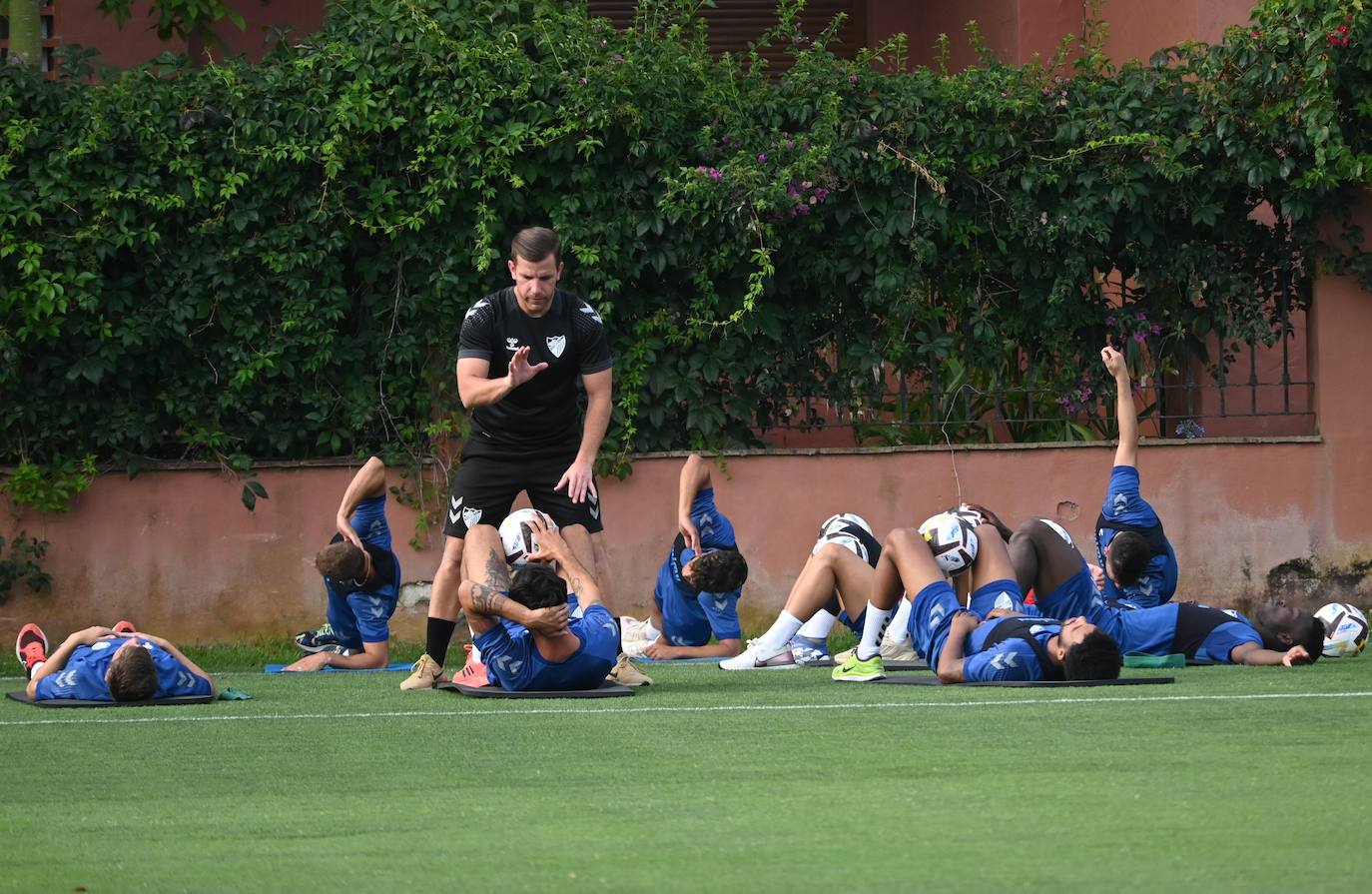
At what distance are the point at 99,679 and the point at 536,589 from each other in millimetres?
2261

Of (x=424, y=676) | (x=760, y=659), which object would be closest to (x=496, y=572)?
(x=424, y=676)

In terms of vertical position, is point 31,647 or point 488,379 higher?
point 488,379

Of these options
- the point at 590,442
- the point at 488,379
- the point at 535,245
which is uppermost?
the point at 535,245

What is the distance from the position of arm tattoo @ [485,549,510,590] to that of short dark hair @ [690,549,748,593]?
1.90 m

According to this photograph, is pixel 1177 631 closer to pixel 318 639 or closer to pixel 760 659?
pixel 760 659

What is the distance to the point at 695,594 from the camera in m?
10.7

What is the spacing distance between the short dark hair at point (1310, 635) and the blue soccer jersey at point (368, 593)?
A: 4929mm

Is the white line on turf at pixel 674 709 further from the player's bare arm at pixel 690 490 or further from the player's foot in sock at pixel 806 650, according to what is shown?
the player's bare arm at pixel 690 490

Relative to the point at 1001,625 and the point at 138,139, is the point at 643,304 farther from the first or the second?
the point at 1001,625

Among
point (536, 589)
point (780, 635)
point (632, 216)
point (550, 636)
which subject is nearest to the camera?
point (536, 589)

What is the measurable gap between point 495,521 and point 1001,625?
242 centimetres

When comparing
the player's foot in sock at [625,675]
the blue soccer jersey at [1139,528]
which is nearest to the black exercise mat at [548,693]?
the player's foot in sock at [625,675]

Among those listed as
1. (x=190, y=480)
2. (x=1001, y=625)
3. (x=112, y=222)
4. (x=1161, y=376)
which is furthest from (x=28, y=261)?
(x=1161, y=376)

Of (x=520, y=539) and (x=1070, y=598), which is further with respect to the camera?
(x=1070, y=598)
